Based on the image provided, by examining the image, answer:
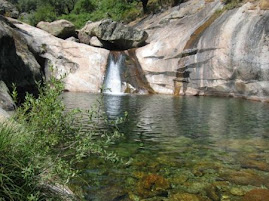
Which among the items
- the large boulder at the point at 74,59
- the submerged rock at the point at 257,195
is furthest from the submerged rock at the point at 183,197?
the large boulder at the point at 74,59

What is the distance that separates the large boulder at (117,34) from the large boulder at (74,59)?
8.61 feet

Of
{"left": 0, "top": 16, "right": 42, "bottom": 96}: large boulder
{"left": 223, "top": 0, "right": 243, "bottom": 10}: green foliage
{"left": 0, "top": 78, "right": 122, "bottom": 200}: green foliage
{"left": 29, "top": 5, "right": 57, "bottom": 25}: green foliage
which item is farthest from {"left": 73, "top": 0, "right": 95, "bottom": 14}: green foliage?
{"left": 0, "top": 78, "right": 122, "bottom": 200}: green foliage

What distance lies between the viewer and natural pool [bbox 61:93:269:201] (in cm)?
637

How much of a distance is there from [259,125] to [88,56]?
20883 millimetres

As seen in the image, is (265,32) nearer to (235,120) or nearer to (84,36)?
(235,120)

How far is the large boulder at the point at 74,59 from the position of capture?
2905cm

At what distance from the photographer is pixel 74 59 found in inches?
1200

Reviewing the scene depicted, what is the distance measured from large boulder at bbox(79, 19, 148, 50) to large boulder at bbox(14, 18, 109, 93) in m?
2.62

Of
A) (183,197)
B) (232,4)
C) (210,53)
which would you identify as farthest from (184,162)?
(232,4)

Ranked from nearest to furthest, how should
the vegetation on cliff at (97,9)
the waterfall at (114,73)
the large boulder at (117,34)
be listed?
the waterfall at (114,73) < the large boulder at (117,34) < the vegetation on cliff at (97,9)

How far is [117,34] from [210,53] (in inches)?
457

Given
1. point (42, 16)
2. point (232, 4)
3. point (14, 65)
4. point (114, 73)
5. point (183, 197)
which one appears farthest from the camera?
point (42, 16)

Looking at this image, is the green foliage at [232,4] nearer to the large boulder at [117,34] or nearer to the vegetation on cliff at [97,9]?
the large boulder at [117,34]

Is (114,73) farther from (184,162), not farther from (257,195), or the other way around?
(257,195)
